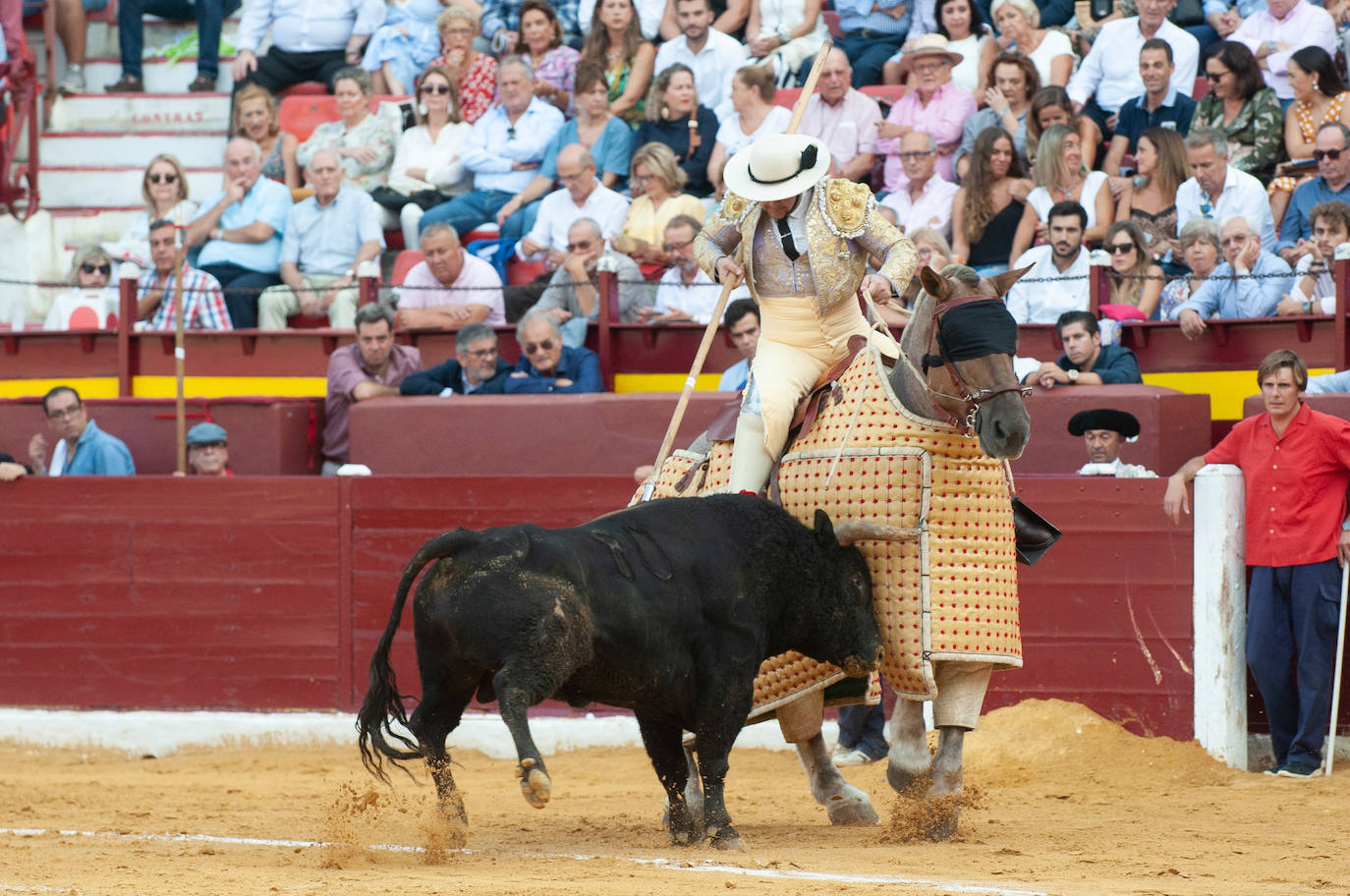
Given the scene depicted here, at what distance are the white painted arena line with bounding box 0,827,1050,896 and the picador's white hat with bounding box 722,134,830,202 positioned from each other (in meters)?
1.99

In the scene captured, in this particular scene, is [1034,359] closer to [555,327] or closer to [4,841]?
[555,327]

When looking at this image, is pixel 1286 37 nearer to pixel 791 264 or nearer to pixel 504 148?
pixel 504 148

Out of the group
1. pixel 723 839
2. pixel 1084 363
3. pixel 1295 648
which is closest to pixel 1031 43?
pixel 1084 363

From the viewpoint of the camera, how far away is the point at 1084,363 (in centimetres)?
854

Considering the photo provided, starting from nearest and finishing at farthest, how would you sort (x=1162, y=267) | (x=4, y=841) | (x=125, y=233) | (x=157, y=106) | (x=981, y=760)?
1. (x=4, y=841)
2. (x=981, y=760)
3. (x=1162, y=267)
4. (x=125, y=233)
5. (x=157, y=106)

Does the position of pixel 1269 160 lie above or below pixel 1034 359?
above

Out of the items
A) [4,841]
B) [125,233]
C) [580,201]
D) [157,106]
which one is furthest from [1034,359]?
[157,106]

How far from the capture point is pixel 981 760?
7.39m

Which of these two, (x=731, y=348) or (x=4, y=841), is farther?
(x=731, y=348)

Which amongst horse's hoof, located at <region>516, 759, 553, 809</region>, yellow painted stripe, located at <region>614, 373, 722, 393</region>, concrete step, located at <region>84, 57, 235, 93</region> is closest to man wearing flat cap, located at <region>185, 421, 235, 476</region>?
yellow painted stripe, located at <region>614, 373, 722, 393</region>

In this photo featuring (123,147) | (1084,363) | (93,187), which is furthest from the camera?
(123,147)

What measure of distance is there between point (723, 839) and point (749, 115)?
6.25m

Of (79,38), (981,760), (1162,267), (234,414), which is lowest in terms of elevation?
(981,760)

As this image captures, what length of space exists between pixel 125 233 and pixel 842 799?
8.29 meters
